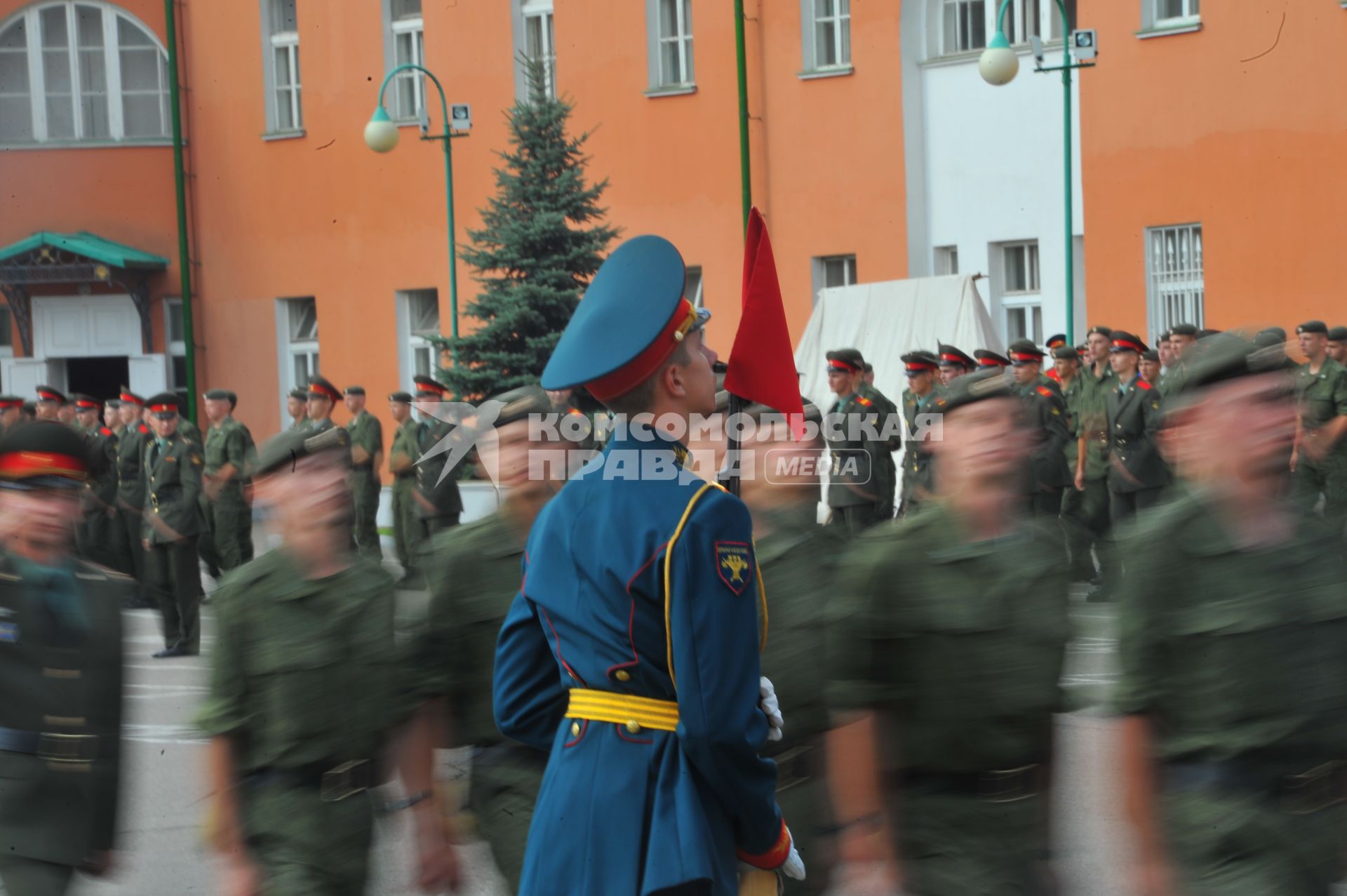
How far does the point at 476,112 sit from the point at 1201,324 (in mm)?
12044

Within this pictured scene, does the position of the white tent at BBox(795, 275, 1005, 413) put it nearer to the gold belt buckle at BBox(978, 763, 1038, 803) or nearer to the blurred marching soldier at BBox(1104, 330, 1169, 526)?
the blurred marching soldier at BBox(1104, 330, 1169, 526)

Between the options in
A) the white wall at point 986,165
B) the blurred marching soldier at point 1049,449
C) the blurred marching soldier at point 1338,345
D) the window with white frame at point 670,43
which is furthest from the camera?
the window with white frame at point 670,43

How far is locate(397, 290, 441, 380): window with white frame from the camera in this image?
26406 mm

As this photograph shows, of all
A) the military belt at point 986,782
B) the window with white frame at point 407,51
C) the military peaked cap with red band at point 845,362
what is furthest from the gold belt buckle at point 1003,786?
the window with white frame at point 407,51

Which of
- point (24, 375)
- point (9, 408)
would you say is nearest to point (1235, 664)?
point (9, 408)

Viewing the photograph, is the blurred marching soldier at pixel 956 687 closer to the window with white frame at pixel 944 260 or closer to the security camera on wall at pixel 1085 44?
the security camera on wall at pixel 1085 44

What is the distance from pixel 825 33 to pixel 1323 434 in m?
11.4

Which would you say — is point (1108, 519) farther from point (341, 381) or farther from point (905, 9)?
point (341, 381)

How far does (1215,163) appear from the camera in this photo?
60.7ft

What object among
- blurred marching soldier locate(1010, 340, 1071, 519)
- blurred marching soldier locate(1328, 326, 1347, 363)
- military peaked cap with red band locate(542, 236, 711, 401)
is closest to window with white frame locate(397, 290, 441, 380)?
blurred marching soldier locate(1010, 340, 1071, 519)

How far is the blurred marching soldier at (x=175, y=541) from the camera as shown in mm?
12508

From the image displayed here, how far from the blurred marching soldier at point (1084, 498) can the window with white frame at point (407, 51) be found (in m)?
14.9

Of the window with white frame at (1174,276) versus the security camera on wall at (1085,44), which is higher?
the security camera on wall at (1085,44)

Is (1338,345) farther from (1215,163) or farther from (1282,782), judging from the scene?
(1282,782)
